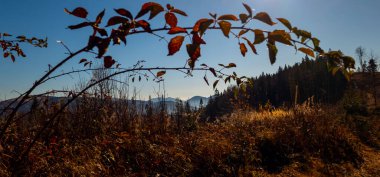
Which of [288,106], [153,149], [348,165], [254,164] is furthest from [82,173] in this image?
[288,106]

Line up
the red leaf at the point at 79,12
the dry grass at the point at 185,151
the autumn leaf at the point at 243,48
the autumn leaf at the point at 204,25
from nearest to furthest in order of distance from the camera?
the autumn leaf at the point at 204,25, the red leaf at the point at 79,12, the autumn leaf at the point at 243,48, the dry grass at the point at 185,151

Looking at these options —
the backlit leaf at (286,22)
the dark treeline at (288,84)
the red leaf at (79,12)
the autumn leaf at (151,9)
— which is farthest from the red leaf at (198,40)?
the dark treeline at (288,84)

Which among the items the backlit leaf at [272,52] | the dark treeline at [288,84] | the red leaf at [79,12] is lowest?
the backlit leaf at [272,52]

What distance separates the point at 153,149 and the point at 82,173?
0.98m

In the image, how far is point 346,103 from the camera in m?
11.4

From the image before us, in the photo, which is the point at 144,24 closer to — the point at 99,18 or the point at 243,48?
the point at 99,18

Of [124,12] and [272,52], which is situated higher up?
[124,12]

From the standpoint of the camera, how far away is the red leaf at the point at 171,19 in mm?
894

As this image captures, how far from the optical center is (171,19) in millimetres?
897

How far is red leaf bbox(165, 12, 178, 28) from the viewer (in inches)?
35.2

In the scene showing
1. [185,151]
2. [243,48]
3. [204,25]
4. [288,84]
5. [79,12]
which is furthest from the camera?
[288,84]

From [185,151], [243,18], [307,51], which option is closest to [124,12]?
[243,18]

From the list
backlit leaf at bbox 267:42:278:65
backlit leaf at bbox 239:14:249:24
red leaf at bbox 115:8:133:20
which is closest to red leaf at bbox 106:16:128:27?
red leaf at bbox 115:8:133:20

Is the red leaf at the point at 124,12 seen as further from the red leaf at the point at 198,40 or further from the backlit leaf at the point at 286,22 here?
the backlit leaf at the point at 286,22
